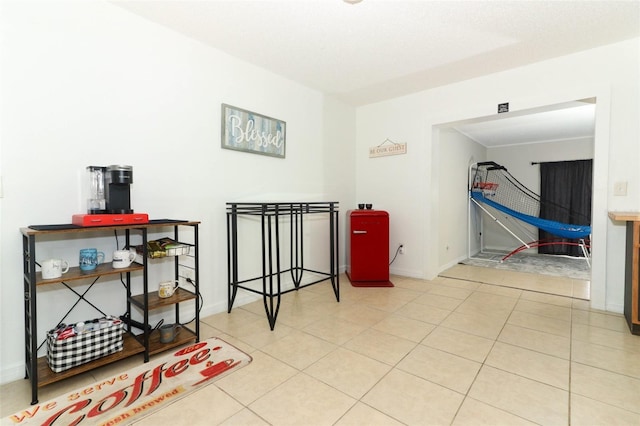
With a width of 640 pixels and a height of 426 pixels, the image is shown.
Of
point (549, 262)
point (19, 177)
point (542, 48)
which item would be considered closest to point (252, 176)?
point (19, 177)

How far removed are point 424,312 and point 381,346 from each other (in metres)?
0.79

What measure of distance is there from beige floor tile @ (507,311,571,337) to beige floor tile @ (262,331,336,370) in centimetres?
155

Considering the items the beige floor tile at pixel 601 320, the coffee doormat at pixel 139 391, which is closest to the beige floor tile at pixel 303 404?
the coffee doormat at pixel 139 391

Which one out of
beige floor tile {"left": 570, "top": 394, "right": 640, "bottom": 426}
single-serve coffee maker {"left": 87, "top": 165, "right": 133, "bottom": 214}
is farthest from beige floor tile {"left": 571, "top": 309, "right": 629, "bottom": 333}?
single-serve coffee maker {"left": 87, "top": 165, "right": 133, "bottom": 214}

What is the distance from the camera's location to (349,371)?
1740 millimetres

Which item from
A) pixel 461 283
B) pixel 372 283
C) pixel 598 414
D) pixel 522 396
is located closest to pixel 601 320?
pixel 461 283

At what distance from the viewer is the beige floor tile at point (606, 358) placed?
173 centimetres

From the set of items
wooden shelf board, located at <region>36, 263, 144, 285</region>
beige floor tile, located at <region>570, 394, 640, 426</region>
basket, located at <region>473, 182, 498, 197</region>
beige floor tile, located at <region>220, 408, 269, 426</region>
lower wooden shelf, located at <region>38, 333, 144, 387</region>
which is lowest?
beige floor tile, located at <region>220, 408, 269, 426</region>

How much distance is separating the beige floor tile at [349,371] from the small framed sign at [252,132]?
189 cm

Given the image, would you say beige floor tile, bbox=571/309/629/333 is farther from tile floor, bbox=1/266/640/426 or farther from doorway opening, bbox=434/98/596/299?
doorway opening, bbox=434/98/596/299

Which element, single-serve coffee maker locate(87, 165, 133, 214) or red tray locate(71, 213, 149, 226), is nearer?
red tray locate(71, 213, 149, 226)

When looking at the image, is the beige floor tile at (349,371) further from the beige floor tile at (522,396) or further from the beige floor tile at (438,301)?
the beige floor tile at (438,301)

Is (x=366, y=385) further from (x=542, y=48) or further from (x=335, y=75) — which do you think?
(x=542, y=48)

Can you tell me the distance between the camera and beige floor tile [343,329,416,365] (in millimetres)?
1896
